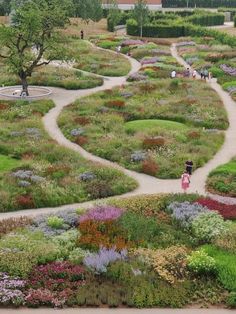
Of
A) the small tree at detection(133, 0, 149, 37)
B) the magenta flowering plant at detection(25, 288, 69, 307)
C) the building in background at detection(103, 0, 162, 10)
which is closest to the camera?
the magenta flowering plant at detection(25, 288, 69, 307)

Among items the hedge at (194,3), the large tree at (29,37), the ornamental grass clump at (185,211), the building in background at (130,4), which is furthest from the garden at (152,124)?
the hedge at (194,3)

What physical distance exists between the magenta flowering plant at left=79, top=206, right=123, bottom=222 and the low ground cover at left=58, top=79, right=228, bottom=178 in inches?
218

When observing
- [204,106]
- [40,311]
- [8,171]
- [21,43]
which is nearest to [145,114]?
[204,106]

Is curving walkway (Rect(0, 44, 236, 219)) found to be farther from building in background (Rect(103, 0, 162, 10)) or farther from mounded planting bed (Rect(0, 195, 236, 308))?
building in background (Rect(103, 0, 162, 10))

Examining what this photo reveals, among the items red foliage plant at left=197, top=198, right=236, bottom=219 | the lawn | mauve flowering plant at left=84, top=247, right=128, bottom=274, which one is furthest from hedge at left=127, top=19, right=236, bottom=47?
mauve flowering plant at left=84, top=247, right=128, bottom=274

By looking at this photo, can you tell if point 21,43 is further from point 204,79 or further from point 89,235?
point 89,235

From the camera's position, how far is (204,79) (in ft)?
154

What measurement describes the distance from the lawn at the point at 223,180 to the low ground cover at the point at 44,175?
3.09 m

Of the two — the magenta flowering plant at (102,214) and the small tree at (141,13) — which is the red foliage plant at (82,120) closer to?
the magenta flowering plant at (102,214)

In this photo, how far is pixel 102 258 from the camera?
15.5 meters

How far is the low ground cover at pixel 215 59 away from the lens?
46812 mm

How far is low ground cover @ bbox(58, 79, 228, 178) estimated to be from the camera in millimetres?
26359

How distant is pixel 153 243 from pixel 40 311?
4540mm

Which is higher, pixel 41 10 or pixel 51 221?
pixel 41 10
